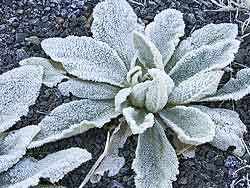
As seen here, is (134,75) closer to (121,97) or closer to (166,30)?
(121,97)

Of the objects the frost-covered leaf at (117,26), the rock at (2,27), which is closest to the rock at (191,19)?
the frost-covered leaf at (117,26)

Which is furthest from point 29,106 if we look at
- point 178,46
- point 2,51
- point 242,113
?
point 242,113

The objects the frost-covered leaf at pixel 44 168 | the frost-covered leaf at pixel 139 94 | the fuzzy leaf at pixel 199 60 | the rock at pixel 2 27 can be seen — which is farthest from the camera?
the rock at pixel 2 27

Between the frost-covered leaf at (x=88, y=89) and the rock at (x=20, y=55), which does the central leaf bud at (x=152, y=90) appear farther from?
the rock at (x=20, y=55)

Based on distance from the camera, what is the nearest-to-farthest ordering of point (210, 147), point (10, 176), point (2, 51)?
point (10, 176), point (210, 147), point (2, 51)

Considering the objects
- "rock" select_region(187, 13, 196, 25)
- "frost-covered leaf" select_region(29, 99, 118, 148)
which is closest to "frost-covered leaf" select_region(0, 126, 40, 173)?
"frost-covered leaf" select_region(29, 99, 118, 148)

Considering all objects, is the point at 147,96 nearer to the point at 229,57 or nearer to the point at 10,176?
the point at 229,57

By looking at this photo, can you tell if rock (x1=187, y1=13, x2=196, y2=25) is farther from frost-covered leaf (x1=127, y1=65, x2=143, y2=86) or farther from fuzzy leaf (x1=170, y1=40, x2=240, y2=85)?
frost-covered leaf (x1=127, y1=65, x2=143, y2=86)
